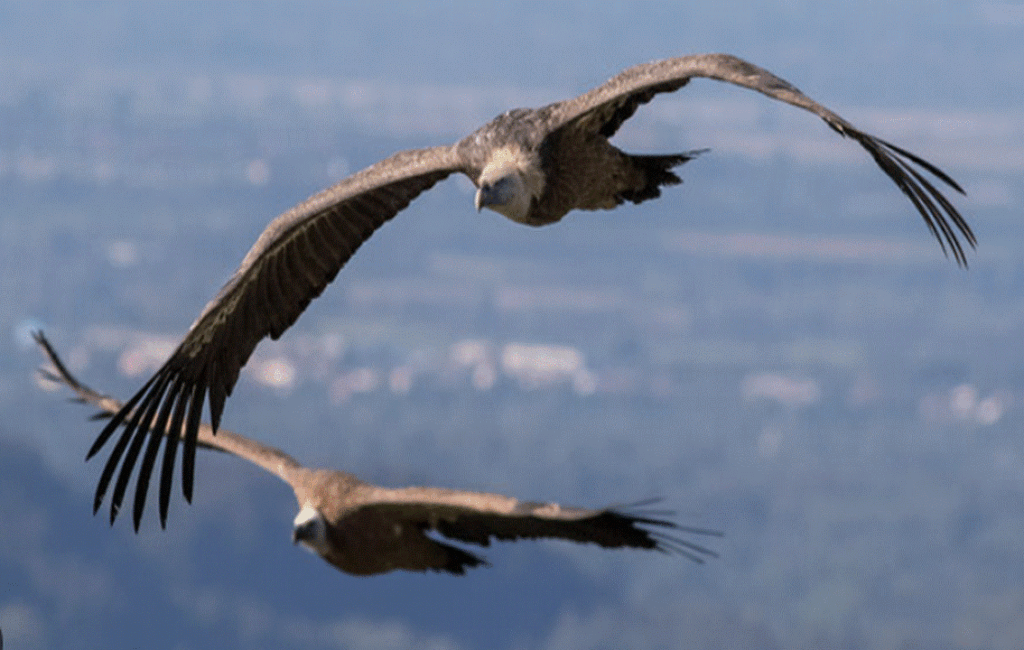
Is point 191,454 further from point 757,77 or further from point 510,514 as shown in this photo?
point 757,77

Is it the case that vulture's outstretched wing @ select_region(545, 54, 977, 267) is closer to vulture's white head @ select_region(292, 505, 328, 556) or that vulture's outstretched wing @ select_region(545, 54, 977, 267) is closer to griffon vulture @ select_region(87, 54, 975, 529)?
griffon vulture @ select_region(87, 54, 975, 529)

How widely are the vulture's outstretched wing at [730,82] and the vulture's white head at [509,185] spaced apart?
22 cm

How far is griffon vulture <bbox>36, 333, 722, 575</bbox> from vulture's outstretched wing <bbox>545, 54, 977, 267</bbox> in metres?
1.74

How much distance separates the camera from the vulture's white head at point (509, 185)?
1116 centimetres

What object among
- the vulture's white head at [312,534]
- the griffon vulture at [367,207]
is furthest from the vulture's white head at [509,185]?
the vulture's white head at [312,534]

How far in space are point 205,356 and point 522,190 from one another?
200 cm

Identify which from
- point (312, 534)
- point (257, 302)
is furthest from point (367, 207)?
point (312, 534)

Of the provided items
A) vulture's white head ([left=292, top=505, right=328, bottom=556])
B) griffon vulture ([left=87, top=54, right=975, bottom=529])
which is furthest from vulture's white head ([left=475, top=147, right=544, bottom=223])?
vulture's white head ([left=292, top=505, right=328, bottom=556])

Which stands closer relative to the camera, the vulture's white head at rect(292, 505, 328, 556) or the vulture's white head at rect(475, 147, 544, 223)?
the vulture's white head at rect(475, 147, 544, 223)

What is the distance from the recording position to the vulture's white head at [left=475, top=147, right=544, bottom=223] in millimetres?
11156

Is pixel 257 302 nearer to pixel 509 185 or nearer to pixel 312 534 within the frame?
pixel 312 534

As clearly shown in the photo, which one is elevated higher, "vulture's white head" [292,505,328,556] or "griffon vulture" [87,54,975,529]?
"griffon vulture" [87,54,975,529]

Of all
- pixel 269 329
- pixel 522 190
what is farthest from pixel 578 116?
pixel 269 329

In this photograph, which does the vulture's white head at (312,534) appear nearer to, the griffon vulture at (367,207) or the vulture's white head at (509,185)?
the griffon vulture at (367,207)
